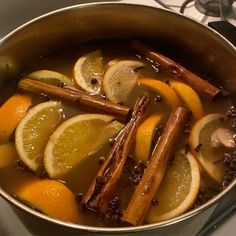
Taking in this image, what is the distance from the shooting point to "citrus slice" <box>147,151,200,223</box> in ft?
2.88

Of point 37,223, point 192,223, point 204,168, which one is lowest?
point 37,223

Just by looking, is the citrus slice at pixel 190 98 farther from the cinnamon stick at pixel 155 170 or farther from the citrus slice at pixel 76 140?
the citrus slice at pixel 76 140

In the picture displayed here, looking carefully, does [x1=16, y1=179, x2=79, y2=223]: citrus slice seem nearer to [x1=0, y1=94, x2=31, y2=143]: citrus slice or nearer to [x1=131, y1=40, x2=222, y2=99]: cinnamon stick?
[x1=0, y1=94, x2=31, y2=143]: citrus slice

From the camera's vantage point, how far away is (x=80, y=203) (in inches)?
35.0

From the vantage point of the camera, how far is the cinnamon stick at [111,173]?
34.6 inches

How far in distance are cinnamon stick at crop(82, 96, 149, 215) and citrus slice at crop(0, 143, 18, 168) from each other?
196 mm

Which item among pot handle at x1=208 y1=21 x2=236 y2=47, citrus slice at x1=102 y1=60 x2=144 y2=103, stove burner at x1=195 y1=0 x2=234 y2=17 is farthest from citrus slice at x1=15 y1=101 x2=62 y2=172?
stove burner at x1=195 y1=0 x2=234 y2=17

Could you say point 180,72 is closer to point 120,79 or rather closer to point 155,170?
point 120,79

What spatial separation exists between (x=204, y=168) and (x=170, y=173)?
0.08 metres

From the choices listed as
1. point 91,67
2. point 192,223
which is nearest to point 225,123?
point 192,223

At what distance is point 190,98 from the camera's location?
1.08 metres

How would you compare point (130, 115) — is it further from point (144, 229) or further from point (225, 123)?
point (144, 229)

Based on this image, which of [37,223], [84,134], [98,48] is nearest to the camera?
[37,223]

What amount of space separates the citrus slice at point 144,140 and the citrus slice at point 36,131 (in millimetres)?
Result: 196
